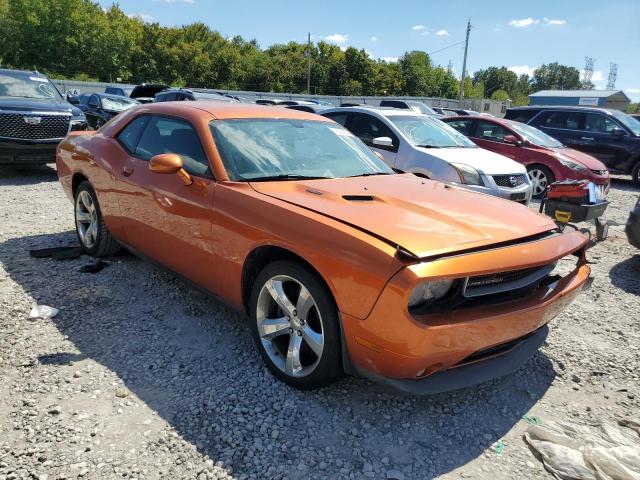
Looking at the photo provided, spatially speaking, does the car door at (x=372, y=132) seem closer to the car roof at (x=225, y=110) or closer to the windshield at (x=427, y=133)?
the windshield at (x=427, y=133)

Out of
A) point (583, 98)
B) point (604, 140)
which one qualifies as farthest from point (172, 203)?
point (583, 98)

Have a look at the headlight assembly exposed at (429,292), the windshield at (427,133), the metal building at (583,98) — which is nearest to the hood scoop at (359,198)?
the headlight assembly exposed at (429,292)

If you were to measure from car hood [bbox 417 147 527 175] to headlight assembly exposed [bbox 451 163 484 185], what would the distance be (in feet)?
0.36

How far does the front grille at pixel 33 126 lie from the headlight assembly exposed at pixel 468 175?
22.8 ft

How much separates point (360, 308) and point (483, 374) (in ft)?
2.44

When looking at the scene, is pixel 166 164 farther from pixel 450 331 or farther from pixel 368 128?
pixel 368 128

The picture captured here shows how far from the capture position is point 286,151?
3490 millimetres

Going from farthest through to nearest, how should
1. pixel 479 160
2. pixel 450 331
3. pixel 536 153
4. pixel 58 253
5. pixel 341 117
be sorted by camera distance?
pixel 536 153 → pixel 341 117 → pixel 479 160 → pixel 58 253 → pixel 450 331

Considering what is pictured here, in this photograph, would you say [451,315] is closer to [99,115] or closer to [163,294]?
[163,294]

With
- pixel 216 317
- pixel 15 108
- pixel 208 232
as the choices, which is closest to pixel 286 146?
pixel 208 232

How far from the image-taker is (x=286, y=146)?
3533 mm

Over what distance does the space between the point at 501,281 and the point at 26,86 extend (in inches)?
402

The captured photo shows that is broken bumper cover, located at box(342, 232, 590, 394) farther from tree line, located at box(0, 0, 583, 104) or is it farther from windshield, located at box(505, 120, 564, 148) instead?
tree line, located at box(0, 0, 583, 104)

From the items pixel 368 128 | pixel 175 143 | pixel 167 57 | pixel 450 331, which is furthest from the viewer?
pixel 167 57
